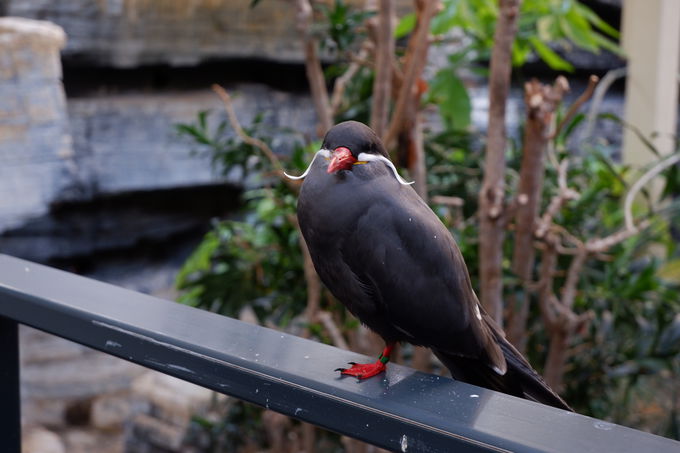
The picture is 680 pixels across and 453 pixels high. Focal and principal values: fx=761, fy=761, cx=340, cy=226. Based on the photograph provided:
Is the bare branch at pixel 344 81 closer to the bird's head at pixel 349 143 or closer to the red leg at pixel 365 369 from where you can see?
the bird's head at pixel 349 143

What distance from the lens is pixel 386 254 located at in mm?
751

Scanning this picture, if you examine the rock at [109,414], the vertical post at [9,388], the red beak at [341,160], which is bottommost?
the rock at [109,414]

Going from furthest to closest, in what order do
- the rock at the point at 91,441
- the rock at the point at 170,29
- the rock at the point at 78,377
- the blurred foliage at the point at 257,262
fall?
the rock at the point at 78,377
the rock at the point at 91,441
the rock at the point at 170,29
the blurred foliage at the point at 257,262

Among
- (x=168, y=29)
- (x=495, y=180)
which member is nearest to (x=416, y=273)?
(x=495, y=180)

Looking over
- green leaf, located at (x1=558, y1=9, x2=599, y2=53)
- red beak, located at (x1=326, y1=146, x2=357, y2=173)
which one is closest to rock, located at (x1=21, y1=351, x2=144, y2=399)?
green leaf, located at (x1=558, y1=9, x2=599, y2=53)

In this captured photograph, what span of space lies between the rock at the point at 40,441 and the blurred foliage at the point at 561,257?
0.89 meters

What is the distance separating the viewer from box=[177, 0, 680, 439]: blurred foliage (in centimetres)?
159

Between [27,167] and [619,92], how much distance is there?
2.96 m

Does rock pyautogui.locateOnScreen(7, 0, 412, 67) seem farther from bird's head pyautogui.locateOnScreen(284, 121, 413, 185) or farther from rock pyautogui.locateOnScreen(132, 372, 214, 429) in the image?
bird's head pyautogui.locateOnScreen(284, 121, 413, 185)

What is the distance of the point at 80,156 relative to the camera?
2.49 m

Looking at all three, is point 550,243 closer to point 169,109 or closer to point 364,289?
point 364,289

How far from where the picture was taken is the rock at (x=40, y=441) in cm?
237

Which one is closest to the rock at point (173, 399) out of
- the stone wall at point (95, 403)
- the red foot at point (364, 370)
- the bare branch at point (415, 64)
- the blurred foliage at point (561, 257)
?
the stone wall at point (95, 403)

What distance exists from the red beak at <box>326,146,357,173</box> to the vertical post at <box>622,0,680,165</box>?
5.45 feet
